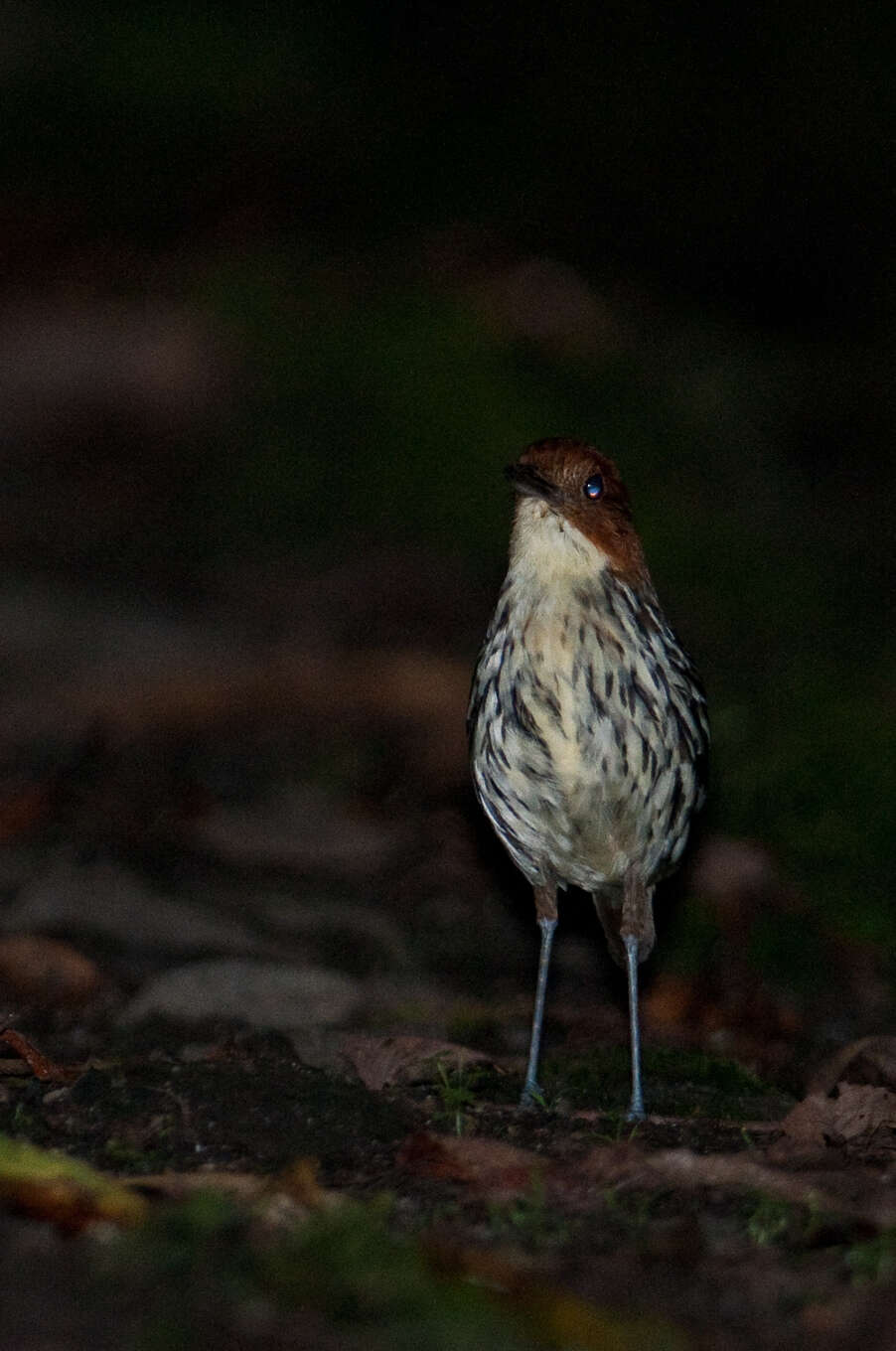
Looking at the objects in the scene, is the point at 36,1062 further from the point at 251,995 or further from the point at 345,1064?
the point at 251,995

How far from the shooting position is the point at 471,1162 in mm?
4441

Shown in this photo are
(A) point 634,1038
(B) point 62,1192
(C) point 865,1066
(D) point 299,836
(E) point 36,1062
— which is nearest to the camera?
(B) point 62,1192

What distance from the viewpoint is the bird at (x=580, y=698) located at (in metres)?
5.96

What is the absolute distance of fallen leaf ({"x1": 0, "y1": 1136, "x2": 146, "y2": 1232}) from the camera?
385 cm

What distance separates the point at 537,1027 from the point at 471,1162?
5.48ft

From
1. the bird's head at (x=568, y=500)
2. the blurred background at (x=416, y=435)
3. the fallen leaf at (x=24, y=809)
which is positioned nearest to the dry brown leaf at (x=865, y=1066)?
the blurred background at (x=416, y=435)

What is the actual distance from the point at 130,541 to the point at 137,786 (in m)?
4.89

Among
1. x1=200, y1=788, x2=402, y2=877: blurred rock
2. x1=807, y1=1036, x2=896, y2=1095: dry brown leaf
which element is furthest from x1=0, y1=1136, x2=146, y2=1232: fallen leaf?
x1=200, y1=788, x2=402, y2=877: blurred rock

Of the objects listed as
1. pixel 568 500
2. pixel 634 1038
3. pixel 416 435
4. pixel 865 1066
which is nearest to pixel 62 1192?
pixel 634 1038

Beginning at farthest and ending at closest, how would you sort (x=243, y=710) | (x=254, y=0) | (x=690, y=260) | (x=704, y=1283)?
(x=254, y=0) < (x=690, y=260) < (x=243, y=710) < (x=704, y=1283)

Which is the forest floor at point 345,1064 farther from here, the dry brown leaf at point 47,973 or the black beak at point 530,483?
the black beak at point 530,483

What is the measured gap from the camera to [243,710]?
34.4 feet

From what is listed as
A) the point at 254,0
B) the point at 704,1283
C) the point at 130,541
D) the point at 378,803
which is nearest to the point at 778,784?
the point at 378,803

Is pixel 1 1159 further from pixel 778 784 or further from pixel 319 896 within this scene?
pixel 778 784
